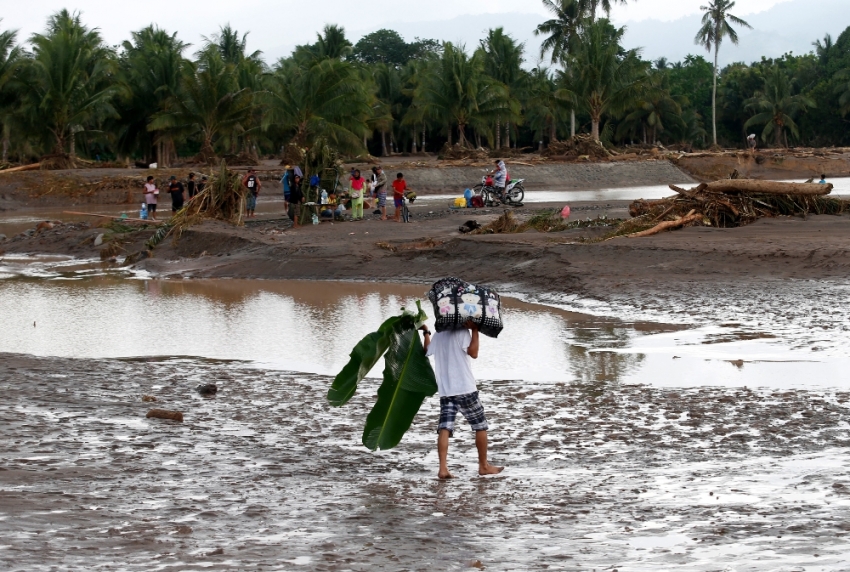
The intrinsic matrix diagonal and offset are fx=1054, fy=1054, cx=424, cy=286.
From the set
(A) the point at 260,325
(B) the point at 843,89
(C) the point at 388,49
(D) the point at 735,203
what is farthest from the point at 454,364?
(C) the point at 388,49

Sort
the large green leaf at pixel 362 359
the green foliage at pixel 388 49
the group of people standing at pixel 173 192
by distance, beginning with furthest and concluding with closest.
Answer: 1. the green foliage at pixel 388 49
2. the group of people standing at pixel 173 192
3. the large green leaf at pixel 362 359

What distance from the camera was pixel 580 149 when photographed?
176ft

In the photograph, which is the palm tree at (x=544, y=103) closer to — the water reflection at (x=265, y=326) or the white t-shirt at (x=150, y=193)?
the white t-shirt at (x=150, y=193)

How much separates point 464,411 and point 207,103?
136ft

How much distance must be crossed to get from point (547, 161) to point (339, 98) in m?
11.8

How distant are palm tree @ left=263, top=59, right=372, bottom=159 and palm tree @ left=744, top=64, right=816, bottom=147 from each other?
3493 centimetres

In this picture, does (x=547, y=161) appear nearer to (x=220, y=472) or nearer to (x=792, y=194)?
(x=792, y=194)

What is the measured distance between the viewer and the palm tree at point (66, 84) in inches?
1731

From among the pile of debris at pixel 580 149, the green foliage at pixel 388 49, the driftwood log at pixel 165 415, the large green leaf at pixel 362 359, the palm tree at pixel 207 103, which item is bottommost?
the driftwood log at pixel 165 415

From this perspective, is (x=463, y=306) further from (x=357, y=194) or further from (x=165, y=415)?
(x=357, y=194)

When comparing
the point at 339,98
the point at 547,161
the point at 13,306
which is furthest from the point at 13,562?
the point at 547,161

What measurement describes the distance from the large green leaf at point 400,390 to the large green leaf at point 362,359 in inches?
2.3

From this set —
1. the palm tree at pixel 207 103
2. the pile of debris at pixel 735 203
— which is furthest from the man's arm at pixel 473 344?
the palm tree at pixel 207 103

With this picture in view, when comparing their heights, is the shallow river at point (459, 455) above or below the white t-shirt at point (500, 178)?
below
